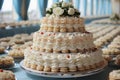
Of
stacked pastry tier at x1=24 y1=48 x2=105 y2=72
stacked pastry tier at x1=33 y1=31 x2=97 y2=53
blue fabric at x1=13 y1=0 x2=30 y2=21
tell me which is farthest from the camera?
blue fabric at x1=13 y1=0 x2=30 y2=21

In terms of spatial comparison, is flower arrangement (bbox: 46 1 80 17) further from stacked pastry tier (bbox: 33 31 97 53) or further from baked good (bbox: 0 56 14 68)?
baked good (bbox: 0 56 14 68)

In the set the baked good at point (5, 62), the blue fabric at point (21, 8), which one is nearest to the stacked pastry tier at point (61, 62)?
the baked good at point (5, 62)

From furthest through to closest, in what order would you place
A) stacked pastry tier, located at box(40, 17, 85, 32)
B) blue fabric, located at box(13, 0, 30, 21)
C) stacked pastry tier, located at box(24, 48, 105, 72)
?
blue fabric, located at box(13, 0, 30, 21), stacked pastry tier, located at box(40, 17, 85, 32), stacked pastry tier, located at box(24, 48, 105, 72)

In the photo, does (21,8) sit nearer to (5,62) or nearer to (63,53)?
(5,62)

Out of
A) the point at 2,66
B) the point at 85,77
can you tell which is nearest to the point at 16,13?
the point at 2,66

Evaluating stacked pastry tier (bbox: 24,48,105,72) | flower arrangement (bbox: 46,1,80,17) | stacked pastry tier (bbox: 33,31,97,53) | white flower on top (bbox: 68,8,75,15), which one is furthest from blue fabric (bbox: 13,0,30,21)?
stacked pastry tier (bbox: 24,48,105,72)

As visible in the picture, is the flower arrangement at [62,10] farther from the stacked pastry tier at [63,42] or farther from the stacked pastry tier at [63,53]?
the stacked pastry tier at [63,42]
